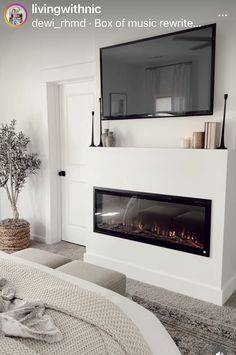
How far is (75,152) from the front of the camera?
401cm

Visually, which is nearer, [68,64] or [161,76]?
[161,76]

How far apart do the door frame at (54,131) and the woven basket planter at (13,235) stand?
0.36 meters

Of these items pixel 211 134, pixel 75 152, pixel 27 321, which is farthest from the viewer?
pixel 75 152

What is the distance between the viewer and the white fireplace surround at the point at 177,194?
2.61 metres

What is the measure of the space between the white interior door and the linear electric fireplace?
573 millimetres

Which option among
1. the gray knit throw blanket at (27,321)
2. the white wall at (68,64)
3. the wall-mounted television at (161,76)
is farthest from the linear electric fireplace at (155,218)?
the gray knit throw blanket at (27,321)

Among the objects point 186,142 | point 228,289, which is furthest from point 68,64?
point 228,289

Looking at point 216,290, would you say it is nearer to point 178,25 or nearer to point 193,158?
point 193,158

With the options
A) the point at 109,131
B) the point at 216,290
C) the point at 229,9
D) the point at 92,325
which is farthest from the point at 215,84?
the point at 92,325

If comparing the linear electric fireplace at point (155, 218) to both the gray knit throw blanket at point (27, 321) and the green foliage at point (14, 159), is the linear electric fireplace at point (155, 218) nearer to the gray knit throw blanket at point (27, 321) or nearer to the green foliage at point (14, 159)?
the green foliage at point (14, 159)

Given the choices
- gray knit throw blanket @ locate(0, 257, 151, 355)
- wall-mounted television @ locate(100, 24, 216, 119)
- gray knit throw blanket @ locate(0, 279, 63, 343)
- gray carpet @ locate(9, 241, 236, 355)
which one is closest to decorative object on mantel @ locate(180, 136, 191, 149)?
wall-mounted television @ locate(100, 24, 216, 119)

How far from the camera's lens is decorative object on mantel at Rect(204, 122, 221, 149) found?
104 inches

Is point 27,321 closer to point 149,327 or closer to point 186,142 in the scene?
point 149,327

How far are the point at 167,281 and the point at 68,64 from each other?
256cm
